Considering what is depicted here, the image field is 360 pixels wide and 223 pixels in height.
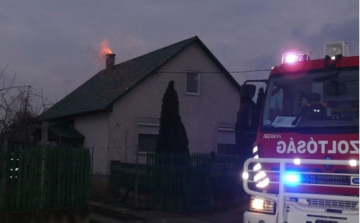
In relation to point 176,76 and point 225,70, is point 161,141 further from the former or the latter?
point 225,70

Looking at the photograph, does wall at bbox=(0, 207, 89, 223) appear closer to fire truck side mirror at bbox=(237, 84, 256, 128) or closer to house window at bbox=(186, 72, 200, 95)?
fire truck side mirror at bbox=(237, 84, 256, 128)

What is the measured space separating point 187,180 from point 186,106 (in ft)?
27.0

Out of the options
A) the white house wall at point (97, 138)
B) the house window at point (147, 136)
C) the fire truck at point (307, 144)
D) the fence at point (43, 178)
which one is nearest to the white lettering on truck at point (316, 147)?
the fire truck at point (307, 144)

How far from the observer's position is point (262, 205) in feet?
26.2

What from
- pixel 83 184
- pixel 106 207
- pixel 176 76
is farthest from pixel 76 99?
pixel 83 184

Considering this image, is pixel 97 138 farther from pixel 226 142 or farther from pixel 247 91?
pixel 247 91

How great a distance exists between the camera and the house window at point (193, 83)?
2494 centimetres

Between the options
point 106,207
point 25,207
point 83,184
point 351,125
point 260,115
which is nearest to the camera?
point 351,125

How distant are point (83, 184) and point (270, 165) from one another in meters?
6.64

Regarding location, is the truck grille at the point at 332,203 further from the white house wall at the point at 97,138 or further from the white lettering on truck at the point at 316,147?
the white house wall at the point at 97,138

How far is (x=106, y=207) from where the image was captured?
17.5 m

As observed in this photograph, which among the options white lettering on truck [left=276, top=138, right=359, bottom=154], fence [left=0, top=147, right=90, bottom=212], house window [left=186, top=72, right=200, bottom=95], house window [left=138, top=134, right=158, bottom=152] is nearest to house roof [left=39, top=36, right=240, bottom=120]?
house window [left=186, top=72, right=200, bottom=95]

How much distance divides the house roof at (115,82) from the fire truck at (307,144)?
13.9 meters

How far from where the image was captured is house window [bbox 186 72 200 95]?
24938mm
